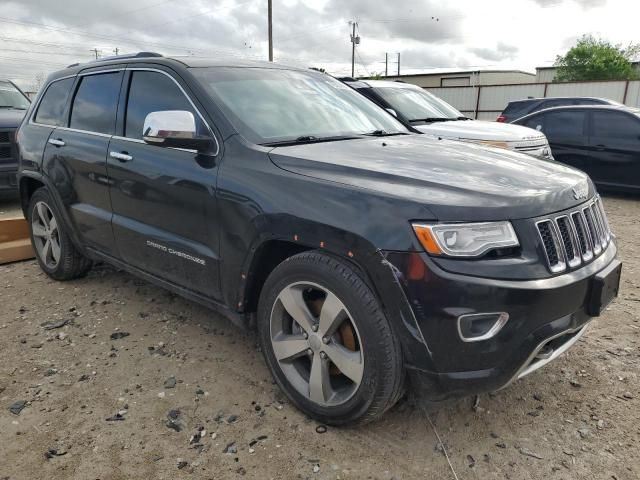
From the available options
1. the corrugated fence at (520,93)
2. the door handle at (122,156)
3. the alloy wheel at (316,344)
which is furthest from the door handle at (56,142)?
the corrugated fence at (520,93)

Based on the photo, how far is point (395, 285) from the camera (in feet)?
6.69

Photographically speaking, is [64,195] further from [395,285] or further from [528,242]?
[528,242]

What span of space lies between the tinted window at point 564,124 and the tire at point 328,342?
763cm

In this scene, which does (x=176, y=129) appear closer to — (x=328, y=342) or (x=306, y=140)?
(x=306, y=140)

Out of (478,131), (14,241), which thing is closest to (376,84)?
(478,131)

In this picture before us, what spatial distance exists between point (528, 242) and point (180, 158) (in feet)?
6.26

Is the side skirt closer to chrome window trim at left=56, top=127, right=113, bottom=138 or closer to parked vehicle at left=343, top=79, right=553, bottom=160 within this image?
chrome window trim at left=56, top=127, right=113, bottom=138

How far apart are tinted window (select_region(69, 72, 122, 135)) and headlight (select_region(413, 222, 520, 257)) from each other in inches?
99.0

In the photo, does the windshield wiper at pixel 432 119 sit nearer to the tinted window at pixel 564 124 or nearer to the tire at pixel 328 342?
the tinted window at pixel 564 124

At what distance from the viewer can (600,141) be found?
8.21 metres

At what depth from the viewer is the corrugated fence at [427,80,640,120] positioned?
21.0m

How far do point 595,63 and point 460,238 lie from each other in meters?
53.5

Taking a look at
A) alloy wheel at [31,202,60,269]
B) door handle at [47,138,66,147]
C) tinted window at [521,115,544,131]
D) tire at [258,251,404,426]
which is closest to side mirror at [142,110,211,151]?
tire at [258,251,404,426]

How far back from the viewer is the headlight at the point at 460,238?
6.53 ft
